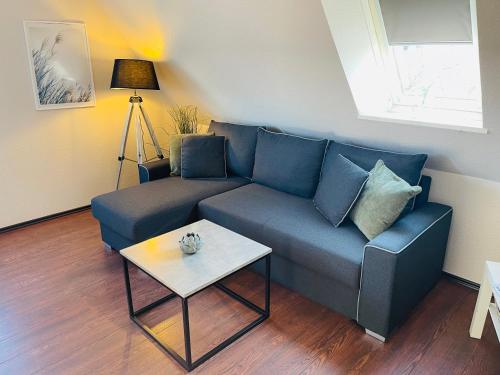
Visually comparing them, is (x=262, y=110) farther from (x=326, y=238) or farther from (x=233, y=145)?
(x=326, y=238)

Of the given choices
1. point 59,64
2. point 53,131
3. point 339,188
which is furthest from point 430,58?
point 53,131

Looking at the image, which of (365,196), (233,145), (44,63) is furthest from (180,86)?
(365,196)

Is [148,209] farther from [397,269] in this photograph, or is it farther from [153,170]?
[397,269]

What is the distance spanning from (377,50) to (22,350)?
9.14 feet

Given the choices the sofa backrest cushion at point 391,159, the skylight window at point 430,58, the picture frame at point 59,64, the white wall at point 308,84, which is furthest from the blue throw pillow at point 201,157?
the skylight window at point 430,58

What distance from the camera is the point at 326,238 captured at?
2262mm

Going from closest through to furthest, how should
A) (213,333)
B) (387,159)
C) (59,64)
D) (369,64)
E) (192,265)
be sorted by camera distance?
(192,265) < (213,333) < (387,159) < (369,64) < (59,64)

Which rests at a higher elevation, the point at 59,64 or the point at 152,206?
the point at 59,64

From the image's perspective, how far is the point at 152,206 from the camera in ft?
9.15

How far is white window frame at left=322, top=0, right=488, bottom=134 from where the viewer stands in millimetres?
2227

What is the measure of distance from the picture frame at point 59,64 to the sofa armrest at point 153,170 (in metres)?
0.97

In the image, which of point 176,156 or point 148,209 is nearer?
point 148,209

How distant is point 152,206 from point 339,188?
52.3 inches

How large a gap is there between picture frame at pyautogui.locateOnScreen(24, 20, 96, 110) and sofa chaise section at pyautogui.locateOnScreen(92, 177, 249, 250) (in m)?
1.19
